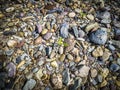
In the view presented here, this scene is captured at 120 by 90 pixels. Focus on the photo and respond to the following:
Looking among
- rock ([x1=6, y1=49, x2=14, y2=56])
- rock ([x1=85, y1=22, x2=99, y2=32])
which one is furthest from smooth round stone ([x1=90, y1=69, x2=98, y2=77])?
rock ([x1=6, y1=49, x2=14, y2=56])

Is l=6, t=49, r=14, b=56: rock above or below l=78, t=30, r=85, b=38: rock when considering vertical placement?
below

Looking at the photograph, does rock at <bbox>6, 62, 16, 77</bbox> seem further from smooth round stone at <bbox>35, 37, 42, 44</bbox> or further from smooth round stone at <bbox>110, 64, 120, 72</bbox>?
smooth round stone at <bbox>110, 64, 120, 72</bbox>

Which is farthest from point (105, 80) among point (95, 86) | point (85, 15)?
point (85, 15)

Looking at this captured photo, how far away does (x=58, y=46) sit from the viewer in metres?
2.53

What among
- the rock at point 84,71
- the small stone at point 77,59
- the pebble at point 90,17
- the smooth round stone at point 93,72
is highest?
the pebble at point 90,17

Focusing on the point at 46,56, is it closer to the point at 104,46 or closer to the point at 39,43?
the point at 39,43

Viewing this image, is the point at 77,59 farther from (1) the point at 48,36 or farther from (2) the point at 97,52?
(1) the point at 48,36

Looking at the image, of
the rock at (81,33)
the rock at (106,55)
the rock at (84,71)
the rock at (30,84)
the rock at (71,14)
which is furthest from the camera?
the rock at (71,14)

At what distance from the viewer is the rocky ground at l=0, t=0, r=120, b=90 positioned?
2.35 metres

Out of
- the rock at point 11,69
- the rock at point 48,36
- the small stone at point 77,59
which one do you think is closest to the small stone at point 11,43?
the rock at point 11,69

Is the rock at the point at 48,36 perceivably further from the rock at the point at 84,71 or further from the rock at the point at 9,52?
the rock at the point at 84,71

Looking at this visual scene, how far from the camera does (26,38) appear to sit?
8.37 ft

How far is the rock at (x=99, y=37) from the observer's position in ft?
8.43

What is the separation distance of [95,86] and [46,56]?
63 cm
